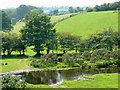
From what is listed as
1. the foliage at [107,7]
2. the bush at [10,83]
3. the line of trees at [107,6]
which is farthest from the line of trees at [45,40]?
the foliage at [107,7]

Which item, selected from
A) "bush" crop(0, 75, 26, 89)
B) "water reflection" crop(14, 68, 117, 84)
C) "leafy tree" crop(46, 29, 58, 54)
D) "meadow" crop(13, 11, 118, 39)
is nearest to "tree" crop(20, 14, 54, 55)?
"leafy tree" crop(46, 29, 58, 54)

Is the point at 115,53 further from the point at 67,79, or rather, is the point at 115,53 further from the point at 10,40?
Result: the point at 10,40

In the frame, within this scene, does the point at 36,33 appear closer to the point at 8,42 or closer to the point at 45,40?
the point at 45,40

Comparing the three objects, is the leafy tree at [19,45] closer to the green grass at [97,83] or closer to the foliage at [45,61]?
the foliage at [45,61]

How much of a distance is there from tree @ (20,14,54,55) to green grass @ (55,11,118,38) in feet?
104

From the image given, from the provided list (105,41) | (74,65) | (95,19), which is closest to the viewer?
(74,65)

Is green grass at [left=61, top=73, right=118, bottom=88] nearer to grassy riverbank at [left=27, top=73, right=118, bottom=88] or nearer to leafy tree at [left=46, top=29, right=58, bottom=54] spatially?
grassy riverbank at [left=27, top=73, right=118, bottom=88]

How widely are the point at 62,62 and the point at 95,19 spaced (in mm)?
71411

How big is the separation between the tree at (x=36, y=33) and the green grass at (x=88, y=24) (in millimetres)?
31618

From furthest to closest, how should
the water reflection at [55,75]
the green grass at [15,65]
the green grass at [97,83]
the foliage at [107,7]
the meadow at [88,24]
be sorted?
the foliage at [107,7]
the meadow at [88,24]
the green grass at [15,65]
the water reflection at [55,75]
the green grass at [97,83]

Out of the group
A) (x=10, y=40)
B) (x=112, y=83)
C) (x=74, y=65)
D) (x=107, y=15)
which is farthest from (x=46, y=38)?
(x=107, y=15)

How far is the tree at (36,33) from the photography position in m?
76.5

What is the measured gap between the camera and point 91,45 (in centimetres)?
7538

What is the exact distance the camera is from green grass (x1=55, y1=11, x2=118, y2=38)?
362 ft
